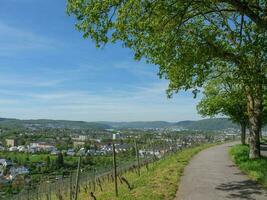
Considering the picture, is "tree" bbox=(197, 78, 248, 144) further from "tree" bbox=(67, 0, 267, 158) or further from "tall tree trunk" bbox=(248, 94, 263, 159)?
"tree" bbox=(67, 0, 267, 158)

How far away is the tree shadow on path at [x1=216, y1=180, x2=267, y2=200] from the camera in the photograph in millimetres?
14945

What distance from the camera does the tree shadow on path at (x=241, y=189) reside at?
49.0 feet

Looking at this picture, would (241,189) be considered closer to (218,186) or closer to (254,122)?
(218,186)

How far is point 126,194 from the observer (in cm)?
1636

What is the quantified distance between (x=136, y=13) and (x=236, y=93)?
14400mm

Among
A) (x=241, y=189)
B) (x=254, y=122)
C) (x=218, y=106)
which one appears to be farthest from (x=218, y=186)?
(x=218, y=106)

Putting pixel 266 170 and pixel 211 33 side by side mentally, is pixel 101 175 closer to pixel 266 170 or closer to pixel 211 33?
pixel 266 170

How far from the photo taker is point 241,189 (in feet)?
53.7

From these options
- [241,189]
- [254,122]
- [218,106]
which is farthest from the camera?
[218,106]

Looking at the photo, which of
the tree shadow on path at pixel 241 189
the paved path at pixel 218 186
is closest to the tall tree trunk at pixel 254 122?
the paved path at pixel 218 186

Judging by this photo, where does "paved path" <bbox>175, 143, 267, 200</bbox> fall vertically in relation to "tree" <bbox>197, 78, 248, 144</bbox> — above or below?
below

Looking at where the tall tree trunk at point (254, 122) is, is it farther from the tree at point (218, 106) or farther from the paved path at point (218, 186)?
the tree at point (218, 106)

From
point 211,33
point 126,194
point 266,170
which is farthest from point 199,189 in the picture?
point 211,33

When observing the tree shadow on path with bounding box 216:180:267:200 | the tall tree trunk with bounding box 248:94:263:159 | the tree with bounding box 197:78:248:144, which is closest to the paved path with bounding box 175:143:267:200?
the tree shadow on path with bounding box 216:180:267:200
